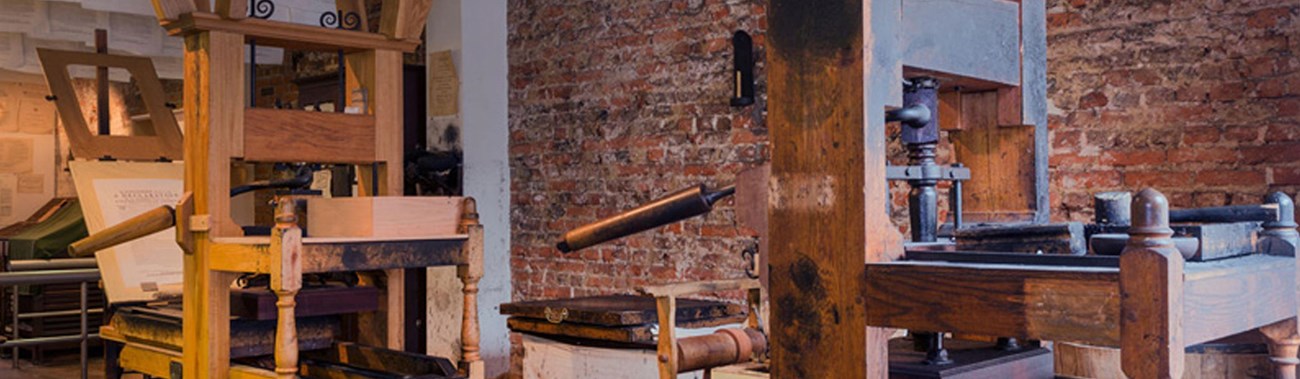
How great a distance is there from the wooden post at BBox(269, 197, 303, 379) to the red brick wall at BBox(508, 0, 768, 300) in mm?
2299

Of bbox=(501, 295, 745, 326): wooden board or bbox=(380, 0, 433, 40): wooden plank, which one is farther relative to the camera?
bbox=(380, 0, 433, 40): wooden plank

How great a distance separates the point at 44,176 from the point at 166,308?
7228mm

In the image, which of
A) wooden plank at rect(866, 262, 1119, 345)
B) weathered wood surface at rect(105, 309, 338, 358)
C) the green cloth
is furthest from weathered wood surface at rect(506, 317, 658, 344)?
the green cloth

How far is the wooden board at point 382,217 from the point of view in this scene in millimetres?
3691

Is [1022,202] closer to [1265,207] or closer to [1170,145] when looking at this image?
[1265,207]

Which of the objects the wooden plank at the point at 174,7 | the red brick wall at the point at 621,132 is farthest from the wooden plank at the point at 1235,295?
the red brick wall at the point at 621,132

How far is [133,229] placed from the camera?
4180 mm

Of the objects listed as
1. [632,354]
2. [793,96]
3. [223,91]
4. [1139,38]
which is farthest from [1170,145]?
[223,91]

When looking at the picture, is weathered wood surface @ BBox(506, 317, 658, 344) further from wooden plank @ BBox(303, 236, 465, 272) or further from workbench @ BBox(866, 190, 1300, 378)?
workbench @ BBox(866, 190, 1300, 378)

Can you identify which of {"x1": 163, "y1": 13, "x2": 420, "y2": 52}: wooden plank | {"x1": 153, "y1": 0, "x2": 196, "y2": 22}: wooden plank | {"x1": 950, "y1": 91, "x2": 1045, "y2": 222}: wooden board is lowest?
{"x1": 950, "y1": 91, "x2": 1045, "y2": 222}: wooden board

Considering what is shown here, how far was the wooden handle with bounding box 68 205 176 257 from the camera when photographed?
399 centimetres

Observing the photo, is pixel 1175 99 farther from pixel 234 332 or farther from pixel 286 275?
pixel 234 332

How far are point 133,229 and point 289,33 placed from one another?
2.93 ft

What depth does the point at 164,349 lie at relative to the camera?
162 inches
